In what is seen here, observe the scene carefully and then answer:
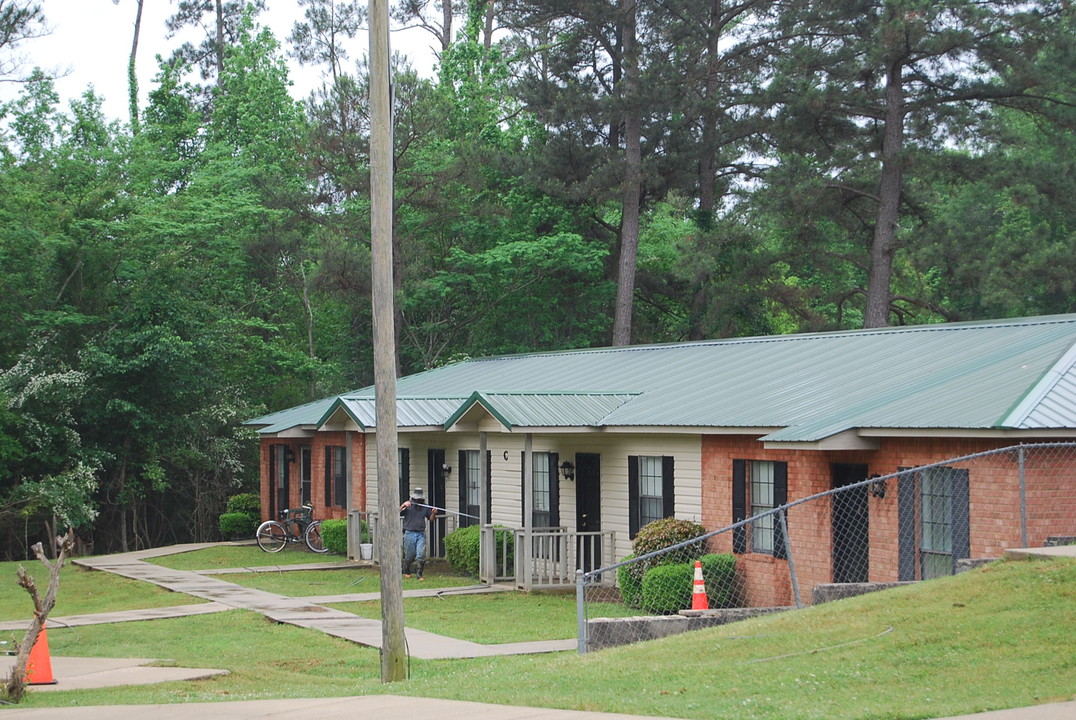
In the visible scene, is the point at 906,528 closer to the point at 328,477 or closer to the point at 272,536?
the point at 328,477

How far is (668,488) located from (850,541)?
14.3ft

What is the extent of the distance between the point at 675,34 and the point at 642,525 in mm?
23883

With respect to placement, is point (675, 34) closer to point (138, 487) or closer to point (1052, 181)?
point (1052, 181)

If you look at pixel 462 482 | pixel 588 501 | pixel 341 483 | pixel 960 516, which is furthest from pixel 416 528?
pixel 960 516

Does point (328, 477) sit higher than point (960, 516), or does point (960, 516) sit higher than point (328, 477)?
point (960, 516)

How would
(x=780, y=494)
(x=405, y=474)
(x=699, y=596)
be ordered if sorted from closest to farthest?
(x=699, y=596), (x=780, y=494), (x=405, y=474)

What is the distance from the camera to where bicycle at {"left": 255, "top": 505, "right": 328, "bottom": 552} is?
102ft

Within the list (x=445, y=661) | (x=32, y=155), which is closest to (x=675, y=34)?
(x=32, y=155)

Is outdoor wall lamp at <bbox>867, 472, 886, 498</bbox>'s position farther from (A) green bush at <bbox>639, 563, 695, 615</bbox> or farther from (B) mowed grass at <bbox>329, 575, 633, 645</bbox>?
(B) mowed grass at <bbox>329, 575, 633, 645</bbox>

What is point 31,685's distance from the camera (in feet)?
43.1

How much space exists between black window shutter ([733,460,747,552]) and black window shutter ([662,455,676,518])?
5.56 feet

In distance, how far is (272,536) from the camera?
31.9m

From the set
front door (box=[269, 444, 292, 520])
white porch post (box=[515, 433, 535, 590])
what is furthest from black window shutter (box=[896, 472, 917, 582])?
front door (box=[269, 444, 292, 520])

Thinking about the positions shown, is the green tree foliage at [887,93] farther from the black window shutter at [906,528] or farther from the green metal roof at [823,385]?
the black window shutter at [906,528]
